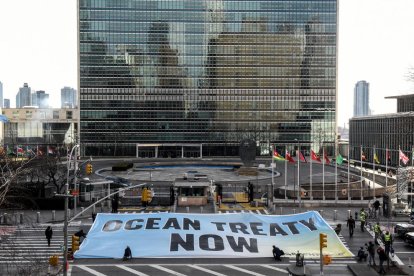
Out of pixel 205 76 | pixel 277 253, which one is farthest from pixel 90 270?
pixel 205 76

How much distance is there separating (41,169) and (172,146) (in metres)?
78.3

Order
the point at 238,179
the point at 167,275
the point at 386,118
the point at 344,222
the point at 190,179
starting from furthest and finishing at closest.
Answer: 1. the point at 386,118
2. the point at 238,179
3. the point at 190,179
4. the point at 344,222
5. the point at 167,275

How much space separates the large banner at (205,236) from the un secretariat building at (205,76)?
334 ft

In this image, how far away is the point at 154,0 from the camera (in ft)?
435

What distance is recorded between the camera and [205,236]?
1198 inches

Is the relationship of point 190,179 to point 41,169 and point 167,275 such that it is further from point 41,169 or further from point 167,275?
point 167,275

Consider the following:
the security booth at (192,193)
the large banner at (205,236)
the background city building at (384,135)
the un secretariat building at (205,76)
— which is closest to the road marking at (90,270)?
the large banner at (205,236)

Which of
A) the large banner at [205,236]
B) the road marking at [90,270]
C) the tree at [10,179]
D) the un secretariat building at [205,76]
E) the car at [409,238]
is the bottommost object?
the road marking at [90,270]

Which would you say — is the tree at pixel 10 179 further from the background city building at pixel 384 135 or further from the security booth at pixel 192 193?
the background city building at pixel 384 135

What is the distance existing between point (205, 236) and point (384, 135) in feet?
237

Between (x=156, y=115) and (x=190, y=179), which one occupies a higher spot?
(x=156, y=115)

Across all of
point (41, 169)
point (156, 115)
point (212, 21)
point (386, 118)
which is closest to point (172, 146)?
point (156, 115)

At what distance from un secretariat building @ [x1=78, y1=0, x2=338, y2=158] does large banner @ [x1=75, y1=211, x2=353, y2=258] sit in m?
102

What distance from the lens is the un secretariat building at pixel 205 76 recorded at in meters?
133
